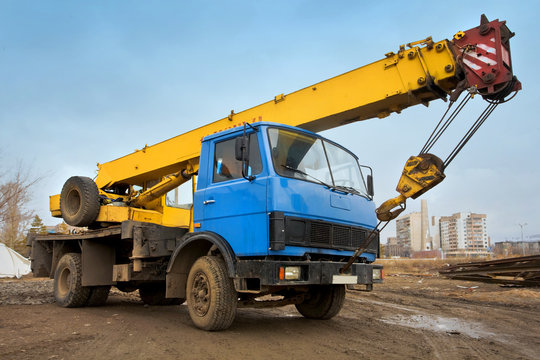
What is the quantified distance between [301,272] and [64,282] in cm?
637

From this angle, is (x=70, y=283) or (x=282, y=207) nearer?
(x=282, y=207)

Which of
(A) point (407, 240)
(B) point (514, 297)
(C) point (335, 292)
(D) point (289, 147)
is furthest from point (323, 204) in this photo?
(A) point (407, 240)

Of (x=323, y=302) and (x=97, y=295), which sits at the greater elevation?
(x=323, y=302)

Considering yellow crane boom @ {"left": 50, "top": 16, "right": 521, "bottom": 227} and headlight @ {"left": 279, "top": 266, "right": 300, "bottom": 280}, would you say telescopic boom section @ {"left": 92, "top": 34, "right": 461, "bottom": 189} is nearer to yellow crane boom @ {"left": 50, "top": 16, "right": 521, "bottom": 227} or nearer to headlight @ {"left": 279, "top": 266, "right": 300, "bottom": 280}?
yellow crane boom @ {"left": 50, "top": 16, "right": 521, "bottom": 227}

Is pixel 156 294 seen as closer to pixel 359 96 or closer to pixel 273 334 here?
pixel 273 334

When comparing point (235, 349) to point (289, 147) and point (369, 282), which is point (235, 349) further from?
point (289, 147)

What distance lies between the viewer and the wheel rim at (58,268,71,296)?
9125 mm

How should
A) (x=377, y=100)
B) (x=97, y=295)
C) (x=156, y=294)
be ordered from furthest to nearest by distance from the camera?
(x=156, y=294)
(x=97, y=295)
(x=377, y=100)

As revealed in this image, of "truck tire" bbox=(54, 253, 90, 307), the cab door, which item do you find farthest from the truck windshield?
"truck tire" bbox=(54, 253, 90, 307)

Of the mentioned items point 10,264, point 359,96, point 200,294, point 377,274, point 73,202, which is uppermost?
point 359,96

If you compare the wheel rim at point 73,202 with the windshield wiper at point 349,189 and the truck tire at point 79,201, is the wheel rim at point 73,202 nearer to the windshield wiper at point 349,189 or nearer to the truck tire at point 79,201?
the truck tire at point 79,201

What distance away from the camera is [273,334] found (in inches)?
227

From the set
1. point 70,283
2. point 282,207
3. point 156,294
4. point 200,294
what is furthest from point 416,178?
point 70,283

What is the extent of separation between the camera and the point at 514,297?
1128 cm
